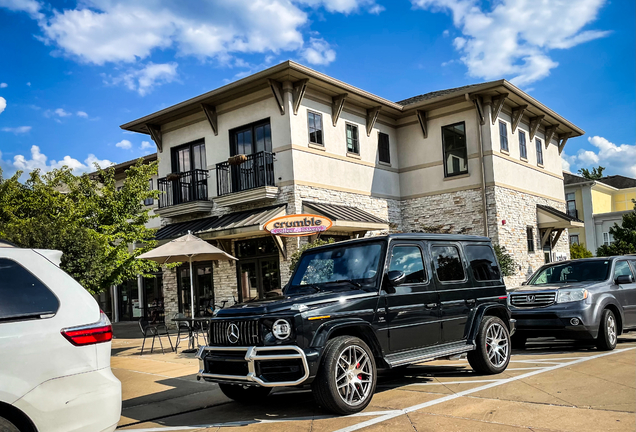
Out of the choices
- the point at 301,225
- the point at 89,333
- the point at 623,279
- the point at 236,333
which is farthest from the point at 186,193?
the point at 89,333

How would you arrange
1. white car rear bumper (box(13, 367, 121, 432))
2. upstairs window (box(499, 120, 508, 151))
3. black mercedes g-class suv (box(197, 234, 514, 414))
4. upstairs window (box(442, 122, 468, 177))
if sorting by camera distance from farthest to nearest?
upstairs window (box(499, 120, 508, 151)) < upstairs window (box(442, 122, 468, 177)) < black mercedes g-class suv (box(197, 234, 514, 414)) < white car rear bumper (box(13, 367, 121, 432))

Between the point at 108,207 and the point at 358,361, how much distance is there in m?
9.49

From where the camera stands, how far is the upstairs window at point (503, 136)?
20.2m

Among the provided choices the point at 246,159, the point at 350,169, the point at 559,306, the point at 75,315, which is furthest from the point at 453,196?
the point at 75,315

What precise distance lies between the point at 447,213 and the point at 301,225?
25.1 feet

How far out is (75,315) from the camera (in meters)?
3.78

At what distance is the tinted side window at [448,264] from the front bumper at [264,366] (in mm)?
2584

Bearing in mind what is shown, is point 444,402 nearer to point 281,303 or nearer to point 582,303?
point 281,303

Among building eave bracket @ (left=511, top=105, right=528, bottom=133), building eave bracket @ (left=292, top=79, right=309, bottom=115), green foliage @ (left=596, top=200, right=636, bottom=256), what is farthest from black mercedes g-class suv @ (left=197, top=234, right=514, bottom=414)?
green foliage @ (left=596, top=200, right=636, bottom=256)

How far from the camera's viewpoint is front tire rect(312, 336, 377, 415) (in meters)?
5.62

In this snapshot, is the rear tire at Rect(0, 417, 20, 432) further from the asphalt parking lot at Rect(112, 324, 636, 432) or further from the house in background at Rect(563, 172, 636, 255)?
the house in background at Rect(563, 172, 636, 255)

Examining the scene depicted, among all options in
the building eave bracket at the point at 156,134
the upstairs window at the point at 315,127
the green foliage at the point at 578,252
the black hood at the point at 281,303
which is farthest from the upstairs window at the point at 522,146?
the black hood at the point at 281,303

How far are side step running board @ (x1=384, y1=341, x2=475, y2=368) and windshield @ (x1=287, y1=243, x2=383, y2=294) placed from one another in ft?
2.79

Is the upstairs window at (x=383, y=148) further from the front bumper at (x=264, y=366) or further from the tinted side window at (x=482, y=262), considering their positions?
the front bumper at (x=264, y=366)
